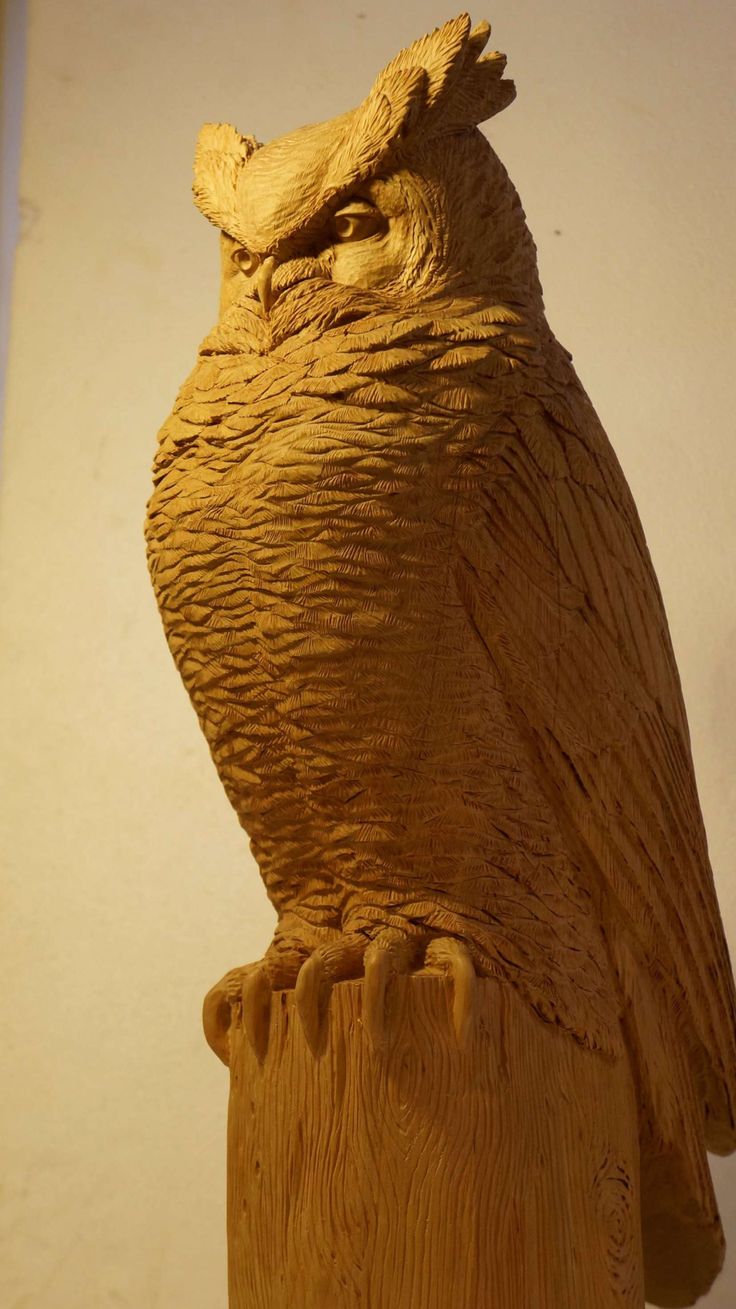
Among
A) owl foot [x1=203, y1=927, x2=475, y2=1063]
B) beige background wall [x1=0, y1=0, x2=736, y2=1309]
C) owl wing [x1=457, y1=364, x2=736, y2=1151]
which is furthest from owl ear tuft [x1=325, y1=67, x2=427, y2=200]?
beige background wall [x1=0, y1=0, x2=736, y2=1309]

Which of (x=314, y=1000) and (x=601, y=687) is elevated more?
(x=601, y=687)

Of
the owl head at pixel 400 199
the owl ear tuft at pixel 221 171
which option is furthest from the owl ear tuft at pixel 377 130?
the owl ear tuft at pixel 221 171

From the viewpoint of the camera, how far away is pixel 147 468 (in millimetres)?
2012

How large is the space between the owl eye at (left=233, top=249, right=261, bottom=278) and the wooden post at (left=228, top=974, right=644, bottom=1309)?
0.62m

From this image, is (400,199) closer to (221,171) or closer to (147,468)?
(221,171)

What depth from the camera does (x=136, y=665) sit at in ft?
6.36

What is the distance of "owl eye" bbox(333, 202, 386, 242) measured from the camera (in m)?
1.17

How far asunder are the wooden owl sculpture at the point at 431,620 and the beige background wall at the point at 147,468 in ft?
1.83

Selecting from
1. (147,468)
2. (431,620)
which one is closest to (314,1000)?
(431,620)

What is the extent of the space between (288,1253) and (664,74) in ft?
5.46

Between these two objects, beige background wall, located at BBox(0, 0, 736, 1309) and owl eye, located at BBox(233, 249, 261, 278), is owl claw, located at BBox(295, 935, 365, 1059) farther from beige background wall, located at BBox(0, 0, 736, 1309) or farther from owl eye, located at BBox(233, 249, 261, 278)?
beige background wall, located at BBox(0, 0, 736, 1309)

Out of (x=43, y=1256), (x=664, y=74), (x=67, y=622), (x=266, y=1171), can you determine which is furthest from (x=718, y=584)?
(x=43, y=1256)

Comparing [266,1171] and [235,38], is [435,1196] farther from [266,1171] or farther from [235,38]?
[235,38]

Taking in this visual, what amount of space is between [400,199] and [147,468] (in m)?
0.92
